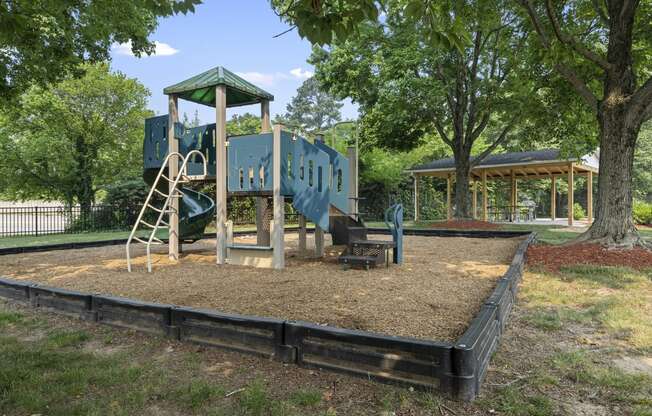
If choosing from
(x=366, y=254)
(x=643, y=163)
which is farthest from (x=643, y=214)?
(x=366, y=254)

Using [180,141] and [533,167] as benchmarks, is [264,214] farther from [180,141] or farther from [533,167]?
[533,167]

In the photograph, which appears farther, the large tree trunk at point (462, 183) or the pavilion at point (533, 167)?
the pavilion at point (533, 167)

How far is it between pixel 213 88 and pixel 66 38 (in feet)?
14.1

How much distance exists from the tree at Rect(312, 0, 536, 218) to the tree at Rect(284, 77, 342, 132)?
46.0m

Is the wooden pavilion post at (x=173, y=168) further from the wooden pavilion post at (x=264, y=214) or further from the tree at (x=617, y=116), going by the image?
the tree at (x=617, y=116)

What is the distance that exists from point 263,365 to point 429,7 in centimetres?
290

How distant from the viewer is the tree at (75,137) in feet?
61.5

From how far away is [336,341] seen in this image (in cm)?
286

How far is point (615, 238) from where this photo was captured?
8062 mm

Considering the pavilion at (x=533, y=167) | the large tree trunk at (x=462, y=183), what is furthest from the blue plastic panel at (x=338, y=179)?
the pavilion at (x=533, y=167)

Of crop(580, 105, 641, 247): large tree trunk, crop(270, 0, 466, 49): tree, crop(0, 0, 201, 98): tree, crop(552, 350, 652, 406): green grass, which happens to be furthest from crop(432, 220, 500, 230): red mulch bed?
crop(270, 0, 466, 49): tree

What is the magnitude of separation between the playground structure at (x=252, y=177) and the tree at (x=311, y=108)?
2195 inches

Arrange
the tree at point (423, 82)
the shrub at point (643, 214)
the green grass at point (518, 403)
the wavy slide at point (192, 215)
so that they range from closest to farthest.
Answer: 1. the green grass at point (518, 403)
2. the wavy slide at point (192, 215)
3. the tree at point (423, 82)
4. the shrub at point (643, 214)

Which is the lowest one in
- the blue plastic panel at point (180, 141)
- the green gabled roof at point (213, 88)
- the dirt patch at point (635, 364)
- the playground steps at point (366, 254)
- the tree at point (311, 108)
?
the dirt patch at point (635, 364)
